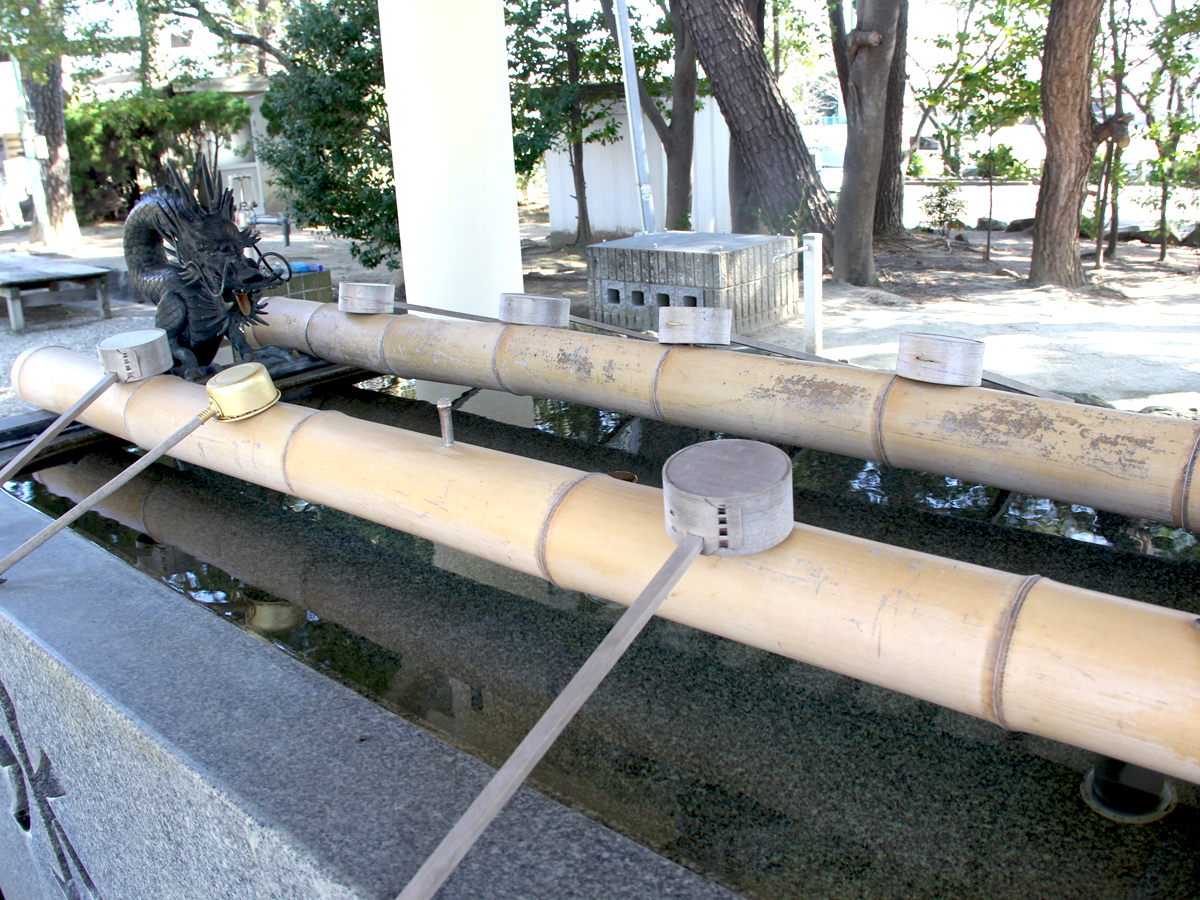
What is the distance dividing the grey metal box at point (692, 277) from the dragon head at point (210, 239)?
3537mm

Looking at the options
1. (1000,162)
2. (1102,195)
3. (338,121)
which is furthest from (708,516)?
(1000,162)

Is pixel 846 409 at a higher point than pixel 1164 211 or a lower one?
lower

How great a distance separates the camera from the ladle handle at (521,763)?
1.13 metres

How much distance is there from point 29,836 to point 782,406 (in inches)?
97.5

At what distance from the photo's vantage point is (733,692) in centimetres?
193

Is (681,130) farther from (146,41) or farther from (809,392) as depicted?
(146,41)

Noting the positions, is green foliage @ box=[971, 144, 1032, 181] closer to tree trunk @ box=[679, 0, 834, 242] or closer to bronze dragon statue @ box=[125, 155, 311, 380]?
tree trunk @ box=[679, 0, 834, 242]

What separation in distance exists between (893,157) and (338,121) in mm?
7193

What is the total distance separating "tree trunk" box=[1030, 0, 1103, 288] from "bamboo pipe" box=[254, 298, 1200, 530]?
7.42 meters

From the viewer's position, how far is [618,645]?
4.20 ft

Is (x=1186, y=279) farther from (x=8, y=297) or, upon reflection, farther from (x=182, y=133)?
(x=182, y=133)

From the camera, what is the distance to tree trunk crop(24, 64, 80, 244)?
575 inches

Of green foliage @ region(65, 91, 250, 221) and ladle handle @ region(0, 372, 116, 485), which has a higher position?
green foliage @ region(65, 91, 250, 221)

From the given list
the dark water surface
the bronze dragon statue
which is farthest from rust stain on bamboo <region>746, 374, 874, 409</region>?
the bronze dragon statue
